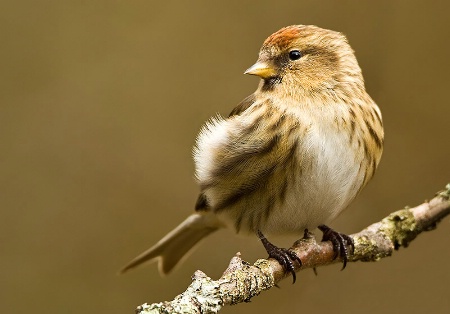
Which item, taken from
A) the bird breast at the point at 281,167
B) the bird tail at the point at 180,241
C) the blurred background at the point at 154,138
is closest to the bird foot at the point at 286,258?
the bird breast at the point at 281,167

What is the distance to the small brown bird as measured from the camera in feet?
8.97

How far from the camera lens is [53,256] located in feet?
13.1

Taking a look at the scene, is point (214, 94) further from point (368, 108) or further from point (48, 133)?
point (368, 108)

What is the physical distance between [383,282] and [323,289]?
0.28m

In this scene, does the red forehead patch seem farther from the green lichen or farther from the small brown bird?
the green lichen

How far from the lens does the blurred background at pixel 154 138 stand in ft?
12.9

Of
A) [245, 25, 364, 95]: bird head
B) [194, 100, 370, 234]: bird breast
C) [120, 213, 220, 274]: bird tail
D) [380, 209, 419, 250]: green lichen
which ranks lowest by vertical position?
[380, 209, 419, 250]: green lichen

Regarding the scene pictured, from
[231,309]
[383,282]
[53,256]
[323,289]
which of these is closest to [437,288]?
[383,282]

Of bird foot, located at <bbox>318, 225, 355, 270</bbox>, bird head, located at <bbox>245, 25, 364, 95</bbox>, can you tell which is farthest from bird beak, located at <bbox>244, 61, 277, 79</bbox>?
bird foot, located at <bbox>318, 225, 355, 270</bbox>

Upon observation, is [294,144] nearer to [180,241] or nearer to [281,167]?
[281,167]

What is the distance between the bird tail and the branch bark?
2.06 ft

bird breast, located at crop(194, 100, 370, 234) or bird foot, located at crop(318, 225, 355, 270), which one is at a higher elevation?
bird breast, located at crop(194, 100, 370, 234)

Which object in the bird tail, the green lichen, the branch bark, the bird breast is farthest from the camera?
the bird tail

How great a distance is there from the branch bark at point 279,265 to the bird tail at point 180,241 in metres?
0.63
